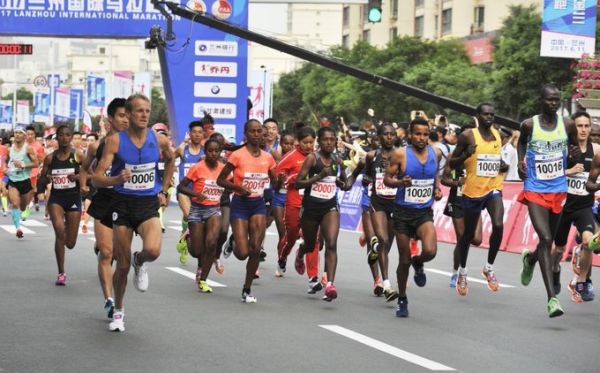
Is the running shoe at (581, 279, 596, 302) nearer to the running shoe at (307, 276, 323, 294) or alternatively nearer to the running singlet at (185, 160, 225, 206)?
the running shoe at (307, 276, 323, 294)

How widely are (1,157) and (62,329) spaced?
21211mm

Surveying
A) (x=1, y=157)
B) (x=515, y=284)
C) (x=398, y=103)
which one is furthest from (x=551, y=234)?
(x=398, y=103)

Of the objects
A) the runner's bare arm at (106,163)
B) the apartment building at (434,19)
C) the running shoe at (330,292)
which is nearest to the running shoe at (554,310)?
the running shoe at (330,292)

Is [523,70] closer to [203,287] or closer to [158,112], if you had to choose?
[203,287]

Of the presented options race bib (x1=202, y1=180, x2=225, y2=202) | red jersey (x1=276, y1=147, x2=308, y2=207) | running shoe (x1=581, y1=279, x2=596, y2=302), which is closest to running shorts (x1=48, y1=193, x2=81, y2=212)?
race bib (x1=202, y1=180, x2=225, y2=202)

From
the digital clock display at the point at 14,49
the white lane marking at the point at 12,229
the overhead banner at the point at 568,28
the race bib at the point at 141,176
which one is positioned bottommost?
the white lane marking at the point at 12,229

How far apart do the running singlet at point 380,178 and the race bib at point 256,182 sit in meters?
1.27

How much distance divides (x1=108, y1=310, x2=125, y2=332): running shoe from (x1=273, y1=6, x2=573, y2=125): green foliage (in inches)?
1536

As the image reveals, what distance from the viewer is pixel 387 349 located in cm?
936

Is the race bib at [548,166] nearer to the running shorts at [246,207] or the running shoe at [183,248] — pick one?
the running shorts at [246,207]

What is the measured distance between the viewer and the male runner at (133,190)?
33.2 feet

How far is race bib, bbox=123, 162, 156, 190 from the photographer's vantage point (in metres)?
10.2

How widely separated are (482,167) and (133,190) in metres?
4.35

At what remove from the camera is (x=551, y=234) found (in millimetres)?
11680
